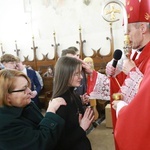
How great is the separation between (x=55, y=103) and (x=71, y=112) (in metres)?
0.16

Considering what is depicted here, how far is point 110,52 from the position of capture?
5.28 m

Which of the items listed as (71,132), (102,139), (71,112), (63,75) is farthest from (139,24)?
(102,139)

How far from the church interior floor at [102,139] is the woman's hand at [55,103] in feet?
7.11

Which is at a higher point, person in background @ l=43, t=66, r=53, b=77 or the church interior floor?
person in background @ l=43, t=66, r=53, b=77

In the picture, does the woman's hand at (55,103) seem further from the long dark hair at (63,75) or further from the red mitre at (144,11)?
the red mitre at (144,11)

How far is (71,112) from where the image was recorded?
1.54 metres

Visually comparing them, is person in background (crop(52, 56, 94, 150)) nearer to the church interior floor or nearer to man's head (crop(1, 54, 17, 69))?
man's head (crop(1, 54, 17, 69))

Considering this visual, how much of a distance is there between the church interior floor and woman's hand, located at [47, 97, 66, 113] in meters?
2.17

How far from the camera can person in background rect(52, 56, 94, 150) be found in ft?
4.97

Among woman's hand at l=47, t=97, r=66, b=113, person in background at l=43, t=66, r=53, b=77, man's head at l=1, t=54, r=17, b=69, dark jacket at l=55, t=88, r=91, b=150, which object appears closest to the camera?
woman's hand at l=47, t=97, r=66, b=113

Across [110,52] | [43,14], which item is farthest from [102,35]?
[43,14]

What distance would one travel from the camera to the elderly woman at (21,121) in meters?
1.16

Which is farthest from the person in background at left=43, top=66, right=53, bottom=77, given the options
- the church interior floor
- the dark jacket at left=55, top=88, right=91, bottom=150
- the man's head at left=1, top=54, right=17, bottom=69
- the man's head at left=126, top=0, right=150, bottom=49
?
the man's head at left=126, top=0, right=150, bottom=49

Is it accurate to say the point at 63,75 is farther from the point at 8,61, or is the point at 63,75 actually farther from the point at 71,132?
the point at 8,61
